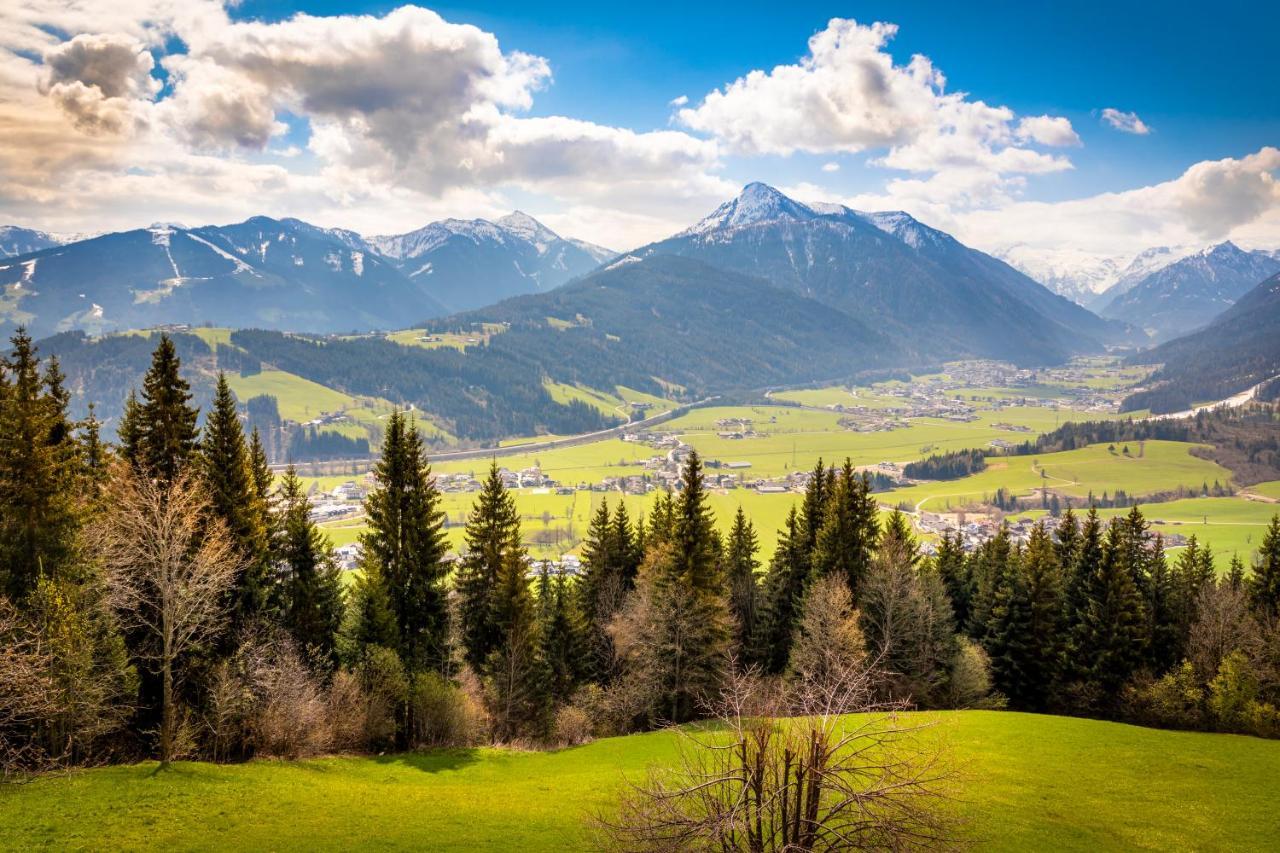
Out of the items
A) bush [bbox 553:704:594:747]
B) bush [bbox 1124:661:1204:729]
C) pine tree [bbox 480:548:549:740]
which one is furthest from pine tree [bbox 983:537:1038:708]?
pine tree [bbox 480:548:549:740]

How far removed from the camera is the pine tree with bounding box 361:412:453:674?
36.3 meters

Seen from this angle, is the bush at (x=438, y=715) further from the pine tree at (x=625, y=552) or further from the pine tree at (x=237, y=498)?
the pine tree at (x=625, y=552)

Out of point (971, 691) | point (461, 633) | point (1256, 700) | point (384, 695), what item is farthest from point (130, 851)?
point (1256, 700)

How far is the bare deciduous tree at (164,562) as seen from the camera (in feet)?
76.7

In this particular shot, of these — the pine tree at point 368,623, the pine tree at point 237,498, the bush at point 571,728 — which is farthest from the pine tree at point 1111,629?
the pine tree at point 237,498

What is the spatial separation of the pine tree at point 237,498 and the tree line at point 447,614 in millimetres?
127

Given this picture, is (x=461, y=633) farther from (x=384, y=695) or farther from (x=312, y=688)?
(x=312, y=688)

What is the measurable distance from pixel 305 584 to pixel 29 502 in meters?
12.7

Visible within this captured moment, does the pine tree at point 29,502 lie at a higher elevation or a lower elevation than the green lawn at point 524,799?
higher

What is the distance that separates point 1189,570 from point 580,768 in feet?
184

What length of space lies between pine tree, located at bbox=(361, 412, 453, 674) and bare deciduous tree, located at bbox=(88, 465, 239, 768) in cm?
726

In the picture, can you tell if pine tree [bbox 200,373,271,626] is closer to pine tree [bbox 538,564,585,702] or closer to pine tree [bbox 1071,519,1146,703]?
pine tree [bbox 538,564,585,702]

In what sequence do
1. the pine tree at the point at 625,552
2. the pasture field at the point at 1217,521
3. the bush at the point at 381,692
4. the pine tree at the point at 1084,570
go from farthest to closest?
the pasture field at the point at 1217,521
the pine tree at the point at 625,552
the pine tree at the point at 1084,570
the bush at the point at 381,692

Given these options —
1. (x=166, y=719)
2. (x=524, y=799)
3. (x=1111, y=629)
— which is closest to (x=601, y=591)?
(x=524, y=799)
